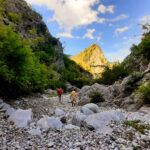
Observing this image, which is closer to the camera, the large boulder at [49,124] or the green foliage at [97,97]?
the large boulder at [49,124]

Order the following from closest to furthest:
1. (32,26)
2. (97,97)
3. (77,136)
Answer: (77,136), (97,97), (32,26)

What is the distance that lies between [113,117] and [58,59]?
55734 millimetres

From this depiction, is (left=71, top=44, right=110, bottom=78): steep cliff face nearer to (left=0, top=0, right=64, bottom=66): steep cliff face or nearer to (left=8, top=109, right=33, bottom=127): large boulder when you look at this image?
(left=0, top=0, right=64, bottom=66): steep cliff face

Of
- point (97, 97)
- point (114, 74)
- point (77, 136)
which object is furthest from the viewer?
point (114, 74)

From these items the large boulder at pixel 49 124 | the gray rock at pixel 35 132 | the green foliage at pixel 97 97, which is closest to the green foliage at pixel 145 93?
the green foliage at pixel 97 97

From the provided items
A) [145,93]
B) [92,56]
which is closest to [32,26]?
[145,93]

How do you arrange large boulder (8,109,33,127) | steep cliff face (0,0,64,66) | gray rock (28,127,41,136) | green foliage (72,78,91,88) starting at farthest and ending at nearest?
steep cliff face (0,0,64,66) → green foliage (72,78,91,88) → large boulder (8,109,33,127) → gray rock (28,127,41,136)

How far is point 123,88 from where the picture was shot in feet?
36.4

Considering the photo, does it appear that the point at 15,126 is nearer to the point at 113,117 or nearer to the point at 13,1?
the point at 113,117

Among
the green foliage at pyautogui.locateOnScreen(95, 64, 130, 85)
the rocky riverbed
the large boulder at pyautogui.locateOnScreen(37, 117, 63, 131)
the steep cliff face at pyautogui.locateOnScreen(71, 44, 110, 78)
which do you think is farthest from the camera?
the steep cliff face at pyautogui.locateOnScreen(71, 44, 110, 78)

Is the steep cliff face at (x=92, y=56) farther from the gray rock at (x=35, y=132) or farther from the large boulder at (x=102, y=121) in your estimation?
the gray rock at (x=35, y=132)

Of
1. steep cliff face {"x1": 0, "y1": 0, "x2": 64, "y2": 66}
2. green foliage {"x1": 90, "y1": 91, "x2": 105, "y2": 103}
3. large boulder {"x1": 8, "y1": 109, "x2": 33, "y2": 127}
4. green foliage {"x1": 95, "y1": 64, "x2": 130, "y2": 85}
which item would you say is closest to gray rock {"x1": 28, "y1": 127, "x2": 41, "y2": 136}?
large boulder {"x1": 8, "y1": 109, "x2": 33, "y2": 127}

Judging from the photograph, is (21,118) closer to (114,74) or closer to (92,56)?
(114,74)

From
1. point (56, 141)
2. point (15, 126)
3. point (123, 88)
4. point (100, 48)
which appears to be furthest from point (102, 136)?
point (100, 48)
